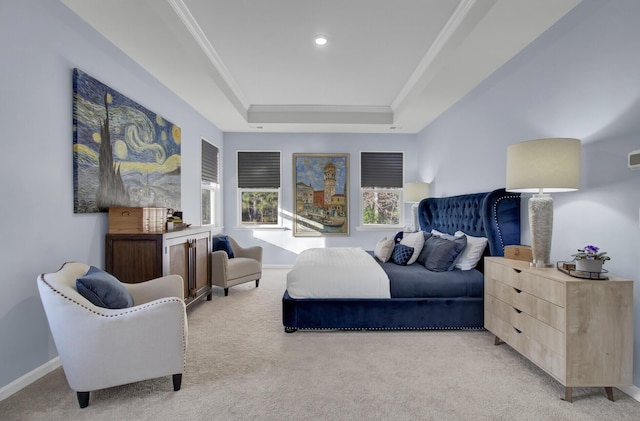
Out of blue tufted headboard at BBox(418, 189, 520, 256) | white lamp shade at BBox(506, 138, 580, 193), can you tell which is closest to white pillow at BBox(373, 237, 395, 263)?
blue tufted headboard at BBox(418, 189, 520, 256)

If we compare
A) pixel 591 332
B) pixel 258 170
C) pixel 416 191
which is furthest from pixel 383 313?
pixel 258 170

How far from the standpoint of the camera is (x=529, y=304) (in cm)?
225

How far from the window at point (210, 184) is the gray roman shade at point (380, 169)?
2.75 metres

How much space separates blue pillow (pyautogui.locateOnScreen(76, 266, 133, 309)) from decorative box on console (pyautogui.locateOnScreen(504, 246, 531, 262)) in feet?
9.88

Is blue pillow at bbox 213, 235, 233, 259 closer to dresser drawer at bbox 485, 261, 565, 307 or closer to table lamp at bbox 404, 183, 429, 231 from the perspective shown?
table lamp at bbox 404, 183, 429, 231

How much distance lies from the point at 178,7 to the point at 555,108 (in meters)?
3.27

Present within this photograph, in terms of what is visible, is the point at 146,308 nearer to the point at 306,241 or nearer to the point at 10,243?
the point at 10,243

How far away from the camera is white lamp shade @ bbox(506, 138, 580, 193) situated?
2.16m

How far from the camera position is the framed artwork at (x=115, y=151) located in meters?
2.53

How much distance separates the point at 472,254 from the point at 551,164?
135 cm

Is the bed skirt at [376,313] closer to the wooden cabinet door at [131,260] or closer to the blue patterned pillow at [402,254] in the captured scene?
the blue patterned pillow at [402,254]

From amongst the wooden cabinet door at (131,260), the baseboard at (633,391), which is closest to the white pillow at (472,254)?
the baseboard at (633,391)

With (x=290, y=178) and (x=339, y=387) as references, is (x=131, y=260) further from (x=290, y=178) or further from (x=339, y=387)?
(x=290, y=178)

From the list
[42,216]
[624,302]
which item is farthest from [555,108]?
[42,216]
